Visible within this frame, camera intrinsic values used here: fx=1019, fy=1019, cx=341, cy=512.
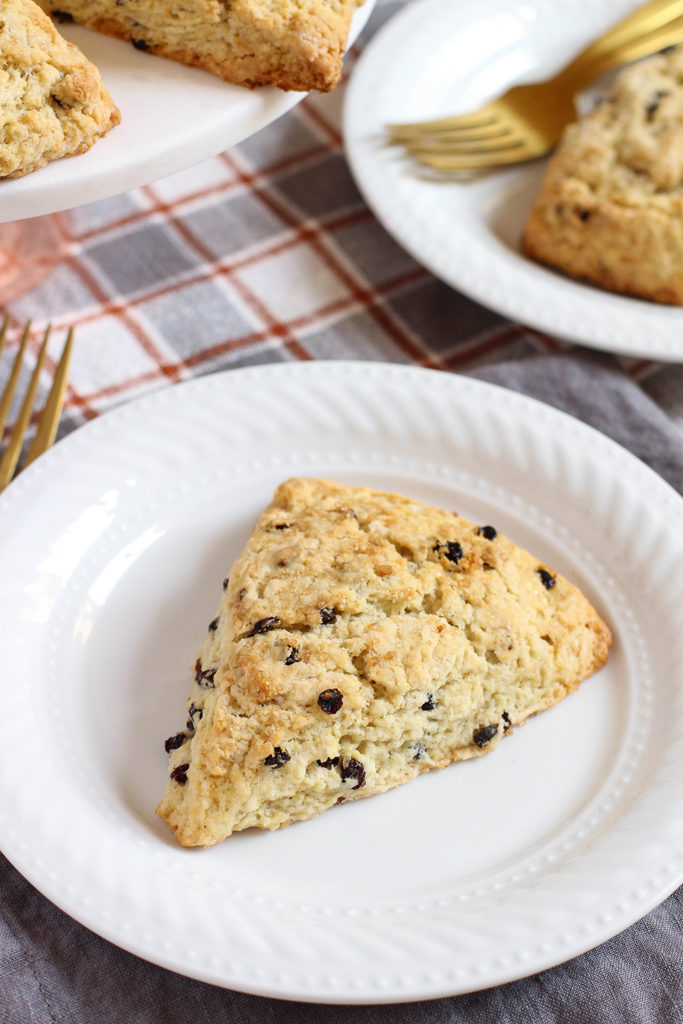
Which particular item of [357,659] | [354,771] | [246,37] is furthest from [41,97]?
[354,771]

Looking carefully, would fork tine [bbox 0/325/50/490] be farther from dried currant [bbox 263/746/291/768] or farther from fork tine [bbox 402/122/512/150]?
fork tine [bbox 402/122/512/150]

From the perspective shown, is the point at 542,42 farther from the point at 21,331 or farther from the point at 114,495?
Answer: the point at 114,495

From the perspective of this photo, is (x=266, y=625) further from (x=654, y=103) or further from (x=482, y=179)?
(x=654, y=103)

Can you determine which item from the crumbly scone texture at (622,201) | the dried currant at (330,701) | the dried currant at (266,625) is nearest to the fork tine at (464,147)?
the crumbly scone texture at (622,201)

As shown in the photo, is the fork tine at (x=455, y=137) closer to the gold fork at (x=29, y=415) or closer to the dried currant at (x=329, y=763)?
the gold fork at (x=29, y=415)

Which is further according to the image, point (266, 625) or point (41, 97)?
point (266, 625)

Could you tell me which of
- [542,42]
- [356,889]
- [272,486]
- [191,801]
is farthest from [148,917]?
[542,42]
